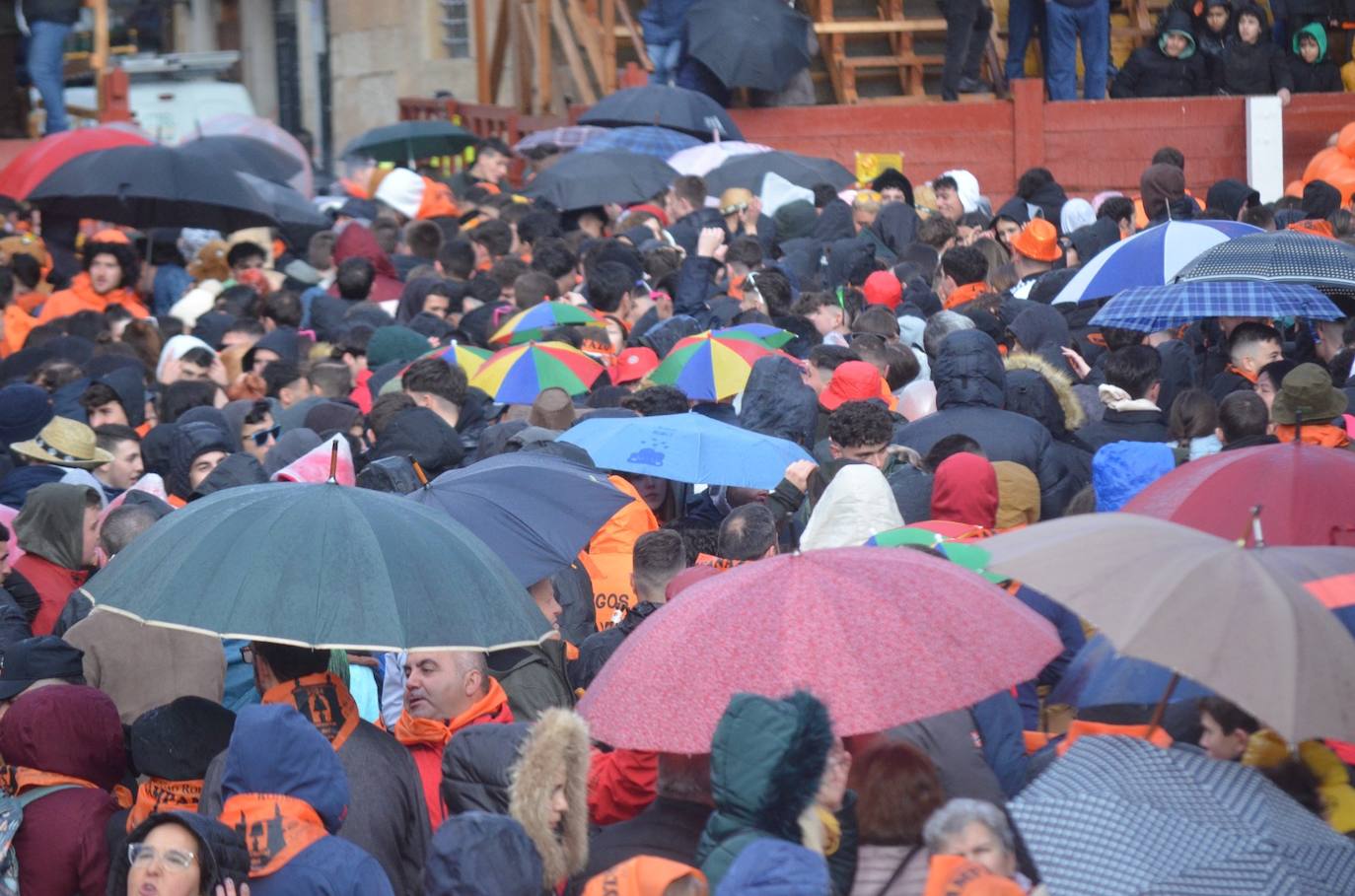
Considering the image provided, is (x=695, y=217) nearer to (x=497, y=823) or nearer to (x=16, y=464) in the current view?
(x=16, y=464)

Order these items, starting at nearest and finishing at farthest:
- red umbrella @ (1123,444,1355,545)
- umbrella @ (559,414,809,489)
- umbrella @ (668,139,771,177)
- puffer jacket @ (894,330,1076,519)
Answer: red umbrella @ (1123,444,1355,545) → umbrella @ (559,414,809,489) → puffer jacket @ (894,330,1076,519) → umbrella @ (668,139,771,177)

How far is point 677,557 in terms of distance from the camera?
6398mm

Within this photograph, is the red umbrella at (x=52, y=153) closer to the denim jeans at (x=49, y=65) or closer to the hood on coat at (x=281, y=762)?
the denim jeans at (x=49, y=65)

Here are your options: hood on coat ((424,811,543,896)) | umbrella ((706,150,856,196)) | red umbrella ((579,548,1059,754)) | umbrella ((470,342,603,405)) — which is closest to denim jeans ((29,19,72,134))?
umbrella ((706,150,856,196))

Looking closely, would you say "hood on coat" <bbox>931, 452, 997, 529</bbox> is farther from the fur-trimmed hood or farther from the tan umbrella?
the fur-trimmed hood

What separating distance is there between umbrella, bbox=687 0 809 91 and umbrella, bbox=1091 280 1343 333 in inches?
393

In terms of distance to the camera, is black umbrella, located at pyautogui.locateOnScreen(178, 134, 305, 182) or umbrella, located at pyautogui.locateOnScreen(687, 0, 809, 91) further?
umbrella, located at pyautogui.locateOnScreen(687, 0, 809, 91)

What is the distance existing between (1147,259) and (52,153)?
29.5 ft

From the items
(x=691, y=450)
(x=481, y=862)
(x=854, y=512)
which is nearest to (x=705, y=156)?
(x=691, y=450)

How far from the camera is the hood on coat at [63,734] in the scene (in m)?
5.23

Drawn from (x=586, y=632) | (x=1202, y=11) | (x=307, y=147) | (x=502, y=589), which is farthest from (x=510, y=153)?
(x=502, y=589)

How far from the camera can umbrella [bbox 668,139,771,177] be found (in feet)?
53.3

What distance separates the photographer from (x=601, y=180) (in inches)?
611

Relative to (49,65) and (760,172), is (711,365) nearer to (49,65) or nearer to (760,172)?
(760,172)
